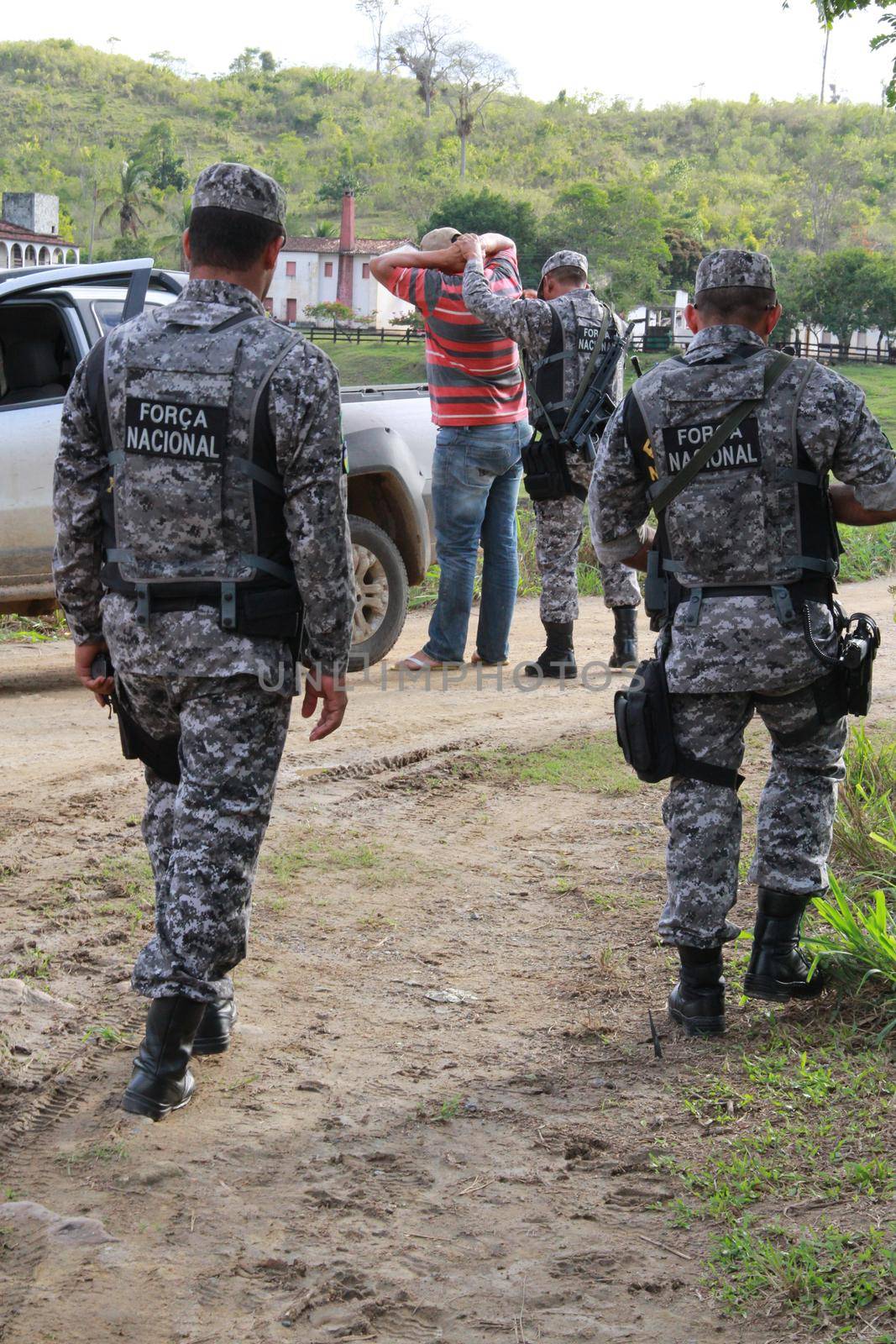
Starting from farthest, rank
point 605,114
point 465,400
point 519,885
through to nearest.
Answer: point 605,114
point 465,400
point 519,885

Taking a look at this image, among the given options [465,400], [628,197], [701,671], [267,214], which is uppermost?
[628,197]

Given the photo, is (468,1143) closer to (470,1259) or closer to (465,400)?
(470,1259)

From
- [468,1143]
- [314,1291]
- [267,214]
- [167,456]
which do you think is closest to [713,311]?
[267,214]

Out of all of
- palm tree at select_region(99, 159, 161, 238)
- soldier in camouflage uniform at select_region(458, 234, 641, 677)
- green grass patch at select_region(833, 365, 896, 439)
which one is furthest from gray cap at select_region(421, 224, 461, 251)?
palm tree at select_region(99, 159, 161, 238)

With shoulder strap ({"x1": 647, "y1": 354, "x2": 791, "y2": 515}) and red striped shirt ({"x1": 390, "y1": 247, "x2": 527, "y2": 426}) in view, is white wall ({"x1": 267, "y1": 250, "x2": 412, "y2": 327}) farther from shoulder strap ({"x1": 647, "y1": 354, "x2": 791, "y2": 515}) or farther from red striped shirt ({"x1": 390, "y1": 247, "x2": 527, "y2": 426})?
shoulder strap ({"x1": 647, "y1": 354, "x2": 791, "y2": 515})

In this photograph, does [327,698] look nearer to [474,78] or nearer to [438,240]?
[438,240]

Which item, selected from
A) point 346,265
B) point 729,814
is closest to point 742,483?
point 729,814

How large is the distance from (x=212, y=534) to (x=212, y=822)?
0.64 meters

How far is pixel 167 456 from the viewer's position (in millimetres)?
3156

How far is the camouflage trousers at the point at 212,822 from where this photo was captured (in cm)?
319

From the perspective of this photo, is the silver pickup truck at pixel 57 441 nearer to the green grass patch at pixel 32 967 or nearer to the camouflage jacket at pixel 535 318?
the camouflage jacket at pixel 535 318

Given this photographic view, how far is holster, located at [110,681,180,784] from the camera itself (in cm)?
340

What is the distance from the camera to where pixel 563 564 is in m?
7.60

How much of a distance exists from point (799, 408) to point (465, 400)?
13.0 ft
